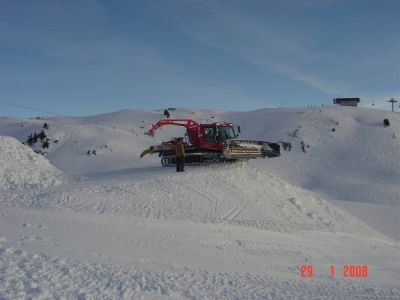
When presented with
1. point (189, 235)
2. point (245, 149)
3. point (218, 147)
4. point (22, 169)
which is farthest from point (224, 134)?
point (189, 235)

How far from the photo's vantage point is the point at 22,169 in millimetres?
16047

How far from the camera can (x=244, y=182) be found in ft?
52.7

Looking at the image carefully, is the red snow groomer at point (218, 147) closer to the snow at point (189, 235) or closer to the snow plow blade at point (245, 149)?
the snow plow blade at point (245, 149)

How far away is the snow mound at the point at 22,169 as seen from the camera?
50.2ft

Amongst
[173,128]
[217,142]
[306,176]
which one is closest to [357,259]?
[217,142]

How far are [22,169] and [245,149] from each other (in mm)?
8465

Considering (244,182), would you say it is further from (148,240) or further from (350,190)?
(350,190)

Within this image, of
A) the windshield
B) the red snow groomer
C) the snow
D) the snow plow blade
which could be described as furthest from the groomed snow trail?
the windshield
